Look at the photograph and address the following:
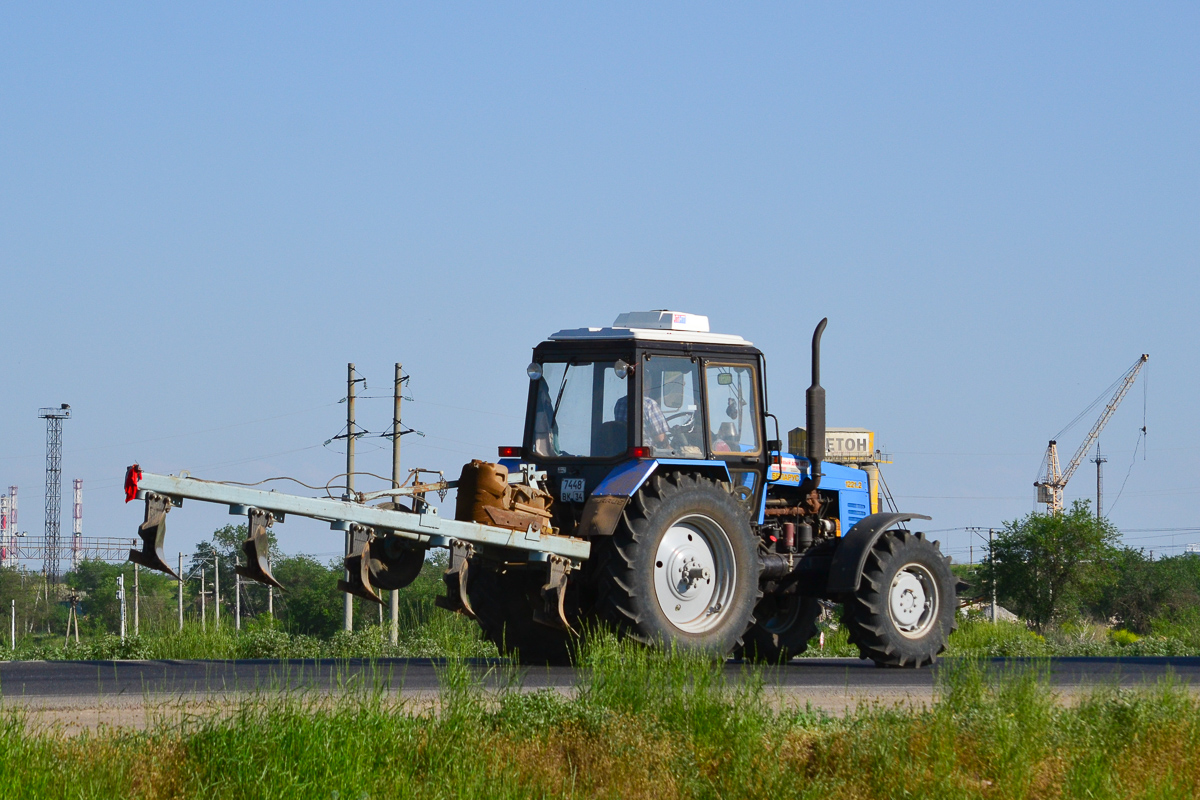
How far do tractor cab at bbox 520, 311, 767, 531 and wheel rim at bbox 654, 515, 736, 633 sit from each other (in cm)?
69

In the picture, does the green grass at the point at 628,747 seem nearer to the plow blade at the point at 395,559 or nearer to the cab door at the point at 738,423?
the plow blade at the point at 395,559

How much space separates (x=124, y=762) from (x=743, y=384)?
7930 millimetres

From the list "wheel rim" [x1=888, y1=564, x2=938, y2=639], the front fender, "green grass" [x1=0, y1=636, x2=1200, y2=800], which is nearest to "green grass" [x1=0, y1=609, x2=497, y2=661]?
the front fender

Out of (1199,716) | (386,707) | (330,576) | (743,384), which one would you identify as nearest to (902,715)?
(1199,716)

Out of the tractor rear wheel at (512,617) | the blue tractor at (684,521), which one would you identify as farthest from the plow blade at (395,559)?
the tractor rear wheel at (512,617)

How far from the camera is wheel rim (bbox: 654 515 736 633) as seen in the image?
12.4 m

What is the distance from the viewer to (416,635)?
19.8 m

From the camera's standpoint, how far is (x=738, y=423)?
535 inches

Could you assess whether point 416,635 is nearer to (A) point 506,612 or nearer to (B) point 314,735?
(A) point 506,612

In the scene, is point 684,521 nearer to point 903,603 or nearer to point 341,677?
point 903,603

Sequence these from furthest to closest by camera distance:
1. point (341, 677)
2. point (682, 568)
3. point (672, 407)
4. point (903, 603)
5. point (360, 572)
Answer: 1. point (903, 603)
2. point (672, 407)
3. point (682, 568)
4. point (360, 572)
5. point (341, 677)

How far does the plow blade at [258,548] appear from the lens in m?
10.7

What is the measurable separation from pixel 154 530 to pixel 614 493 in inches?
147

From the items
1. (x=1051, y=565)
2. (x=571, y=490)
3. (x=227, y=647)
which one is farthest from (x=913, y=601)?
(x=1051, y=565)
